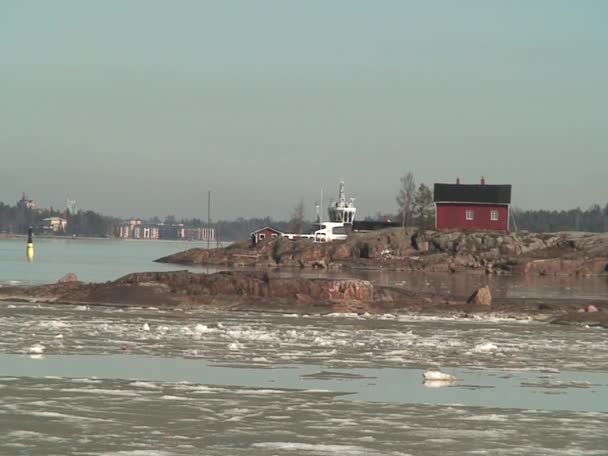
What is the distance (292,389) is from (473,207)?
81449mm

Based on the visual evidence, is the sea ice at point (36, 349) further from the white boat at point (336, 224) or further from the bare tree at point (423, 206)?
the bare tree at point (423, 206)

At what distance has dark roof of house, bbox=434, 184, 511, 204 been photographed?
93.8 meters

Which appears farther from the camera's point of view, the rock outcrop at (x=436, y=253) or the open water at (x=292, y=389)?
the rock outcrop at (x=436, y=253)

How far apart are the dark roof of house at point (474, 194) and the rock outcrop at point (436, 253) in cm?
511

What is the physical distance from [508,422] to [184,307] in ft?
58.4

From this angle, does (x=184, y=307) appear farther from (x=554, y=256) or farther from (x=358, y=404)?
(x=554, y=256)

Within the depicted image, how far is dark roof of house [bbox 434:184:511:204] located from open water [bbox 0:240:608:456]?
70.4 meters

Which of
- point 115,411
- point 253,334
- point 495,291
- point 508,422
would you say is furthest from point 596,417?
point 495,291

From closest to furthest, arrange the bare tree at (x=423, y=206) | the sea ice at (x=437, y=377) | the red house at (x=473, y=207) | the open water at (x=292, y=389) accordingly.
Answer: the open water at (x=292, y=389)
the sea ice at (x=437, y=377)
the red house at (x=473, y=207)
the bare tree at (x=423, y=206)

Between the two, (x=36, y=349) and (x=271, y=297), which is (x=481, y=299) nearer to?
(x=271, y=297)

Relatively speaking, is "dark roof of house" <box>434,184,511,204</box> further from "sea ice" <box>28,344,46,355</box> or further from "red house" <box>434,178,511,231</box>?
"sea ice" <box>28,344,46,355</box>

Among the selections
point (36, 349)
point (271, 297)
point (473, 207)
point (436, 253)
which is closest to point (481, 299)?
point (271, 297)

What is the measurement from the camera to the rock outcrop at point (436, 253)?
255 ft

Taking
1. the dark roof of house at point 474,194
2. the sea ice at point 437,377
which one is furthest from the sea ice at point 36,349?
the dark roof of house at point 474,194
